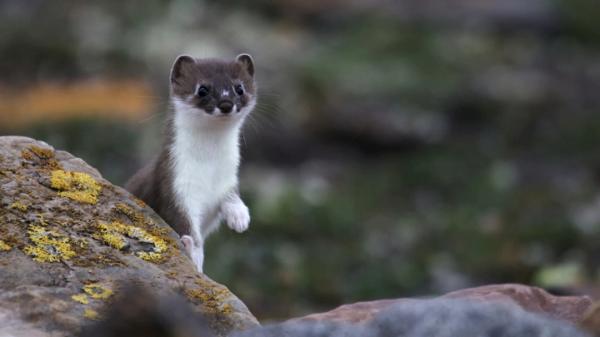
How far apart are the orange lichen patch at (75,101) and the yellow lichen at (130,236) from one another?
1106cm

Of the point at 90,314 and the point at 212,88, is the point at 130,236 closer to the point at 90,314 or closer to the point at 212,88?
the point at 90,314

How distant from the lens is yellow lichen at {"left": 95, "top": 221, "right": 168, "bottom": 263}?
7.48 m

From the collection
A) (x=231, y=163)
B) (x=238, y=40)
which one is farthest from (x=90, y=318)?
(x=238, y=40)

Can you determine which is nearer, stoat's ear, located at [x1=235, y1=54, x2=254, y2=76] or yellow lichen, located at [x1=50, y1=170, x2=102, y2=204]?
yellow lichen, located at [x1=50, y1=170, x2=102, y2=204]

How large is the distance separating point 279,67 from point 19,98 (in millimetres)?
4627

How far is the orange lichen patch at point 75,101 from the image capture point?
19141 millimetres

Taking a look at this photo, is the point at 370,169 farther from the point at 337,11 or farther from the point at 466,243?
the point at 337,11

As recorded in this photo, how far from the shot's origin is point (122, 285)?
704 centimetres

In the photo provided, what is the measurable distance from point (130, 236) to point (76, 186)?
19.8 inches

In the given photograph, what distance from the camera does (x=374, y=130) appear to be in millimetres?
20641

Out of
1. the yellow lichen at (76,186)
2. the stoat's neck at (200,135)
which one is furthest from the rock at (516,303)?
the stoat's neck at (200,135)

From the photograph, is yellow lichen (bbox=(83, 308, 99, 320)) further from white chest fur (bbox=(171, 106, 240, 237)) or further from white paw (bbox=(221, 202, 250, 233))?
white paw (bbox=(221, 202, 250, 233))

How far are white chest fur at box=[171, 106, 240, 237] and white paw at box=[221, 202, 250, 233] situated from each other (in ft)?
0.28

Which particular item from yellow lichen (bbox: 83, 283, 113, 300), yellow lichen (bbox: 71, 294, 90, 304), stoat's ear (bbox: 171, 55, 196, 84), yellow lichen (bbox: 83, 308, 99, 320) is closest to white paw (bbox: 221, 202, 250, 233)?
stoat's ear (bbox: 171, 55, 196, 84)
